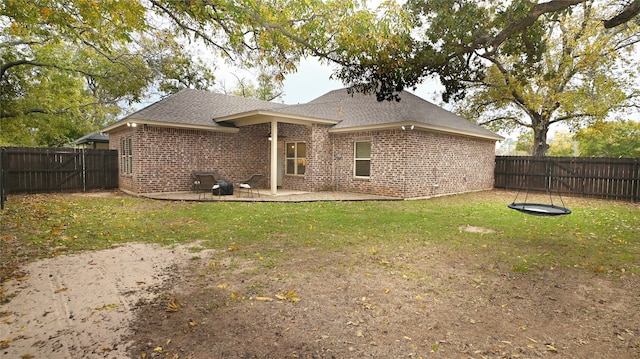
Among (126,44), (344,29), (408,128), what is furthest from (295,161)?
(344,29)

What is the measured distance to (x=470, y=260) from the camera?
16.9 feet

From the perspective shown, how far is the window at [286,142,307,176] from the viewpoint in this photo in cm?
1505

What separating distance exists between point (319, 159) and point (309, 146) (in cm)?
71

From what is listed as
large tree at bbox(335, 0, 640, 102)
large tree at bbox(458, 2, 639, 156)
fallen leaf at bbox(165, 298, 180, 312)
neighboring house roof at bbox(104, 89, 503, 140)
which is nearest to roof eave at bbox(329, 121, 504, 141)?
neighboring house roof at bbox(104, 89, 503, 140)

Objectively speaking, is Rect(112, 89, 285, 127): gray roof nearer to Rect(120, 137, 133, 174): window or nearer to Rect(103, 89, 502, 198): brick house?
Rect(103, 89, 502, 198): brick house

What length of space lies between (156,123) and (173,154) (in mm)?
1423

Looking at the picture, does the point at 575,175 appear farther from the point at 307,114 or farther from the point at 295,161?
the point at 295,161

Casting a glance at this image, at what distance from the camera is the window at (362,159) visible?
1379cm

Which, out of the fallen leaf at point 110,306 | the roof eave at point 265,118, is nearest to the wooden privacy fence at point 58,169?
the roof eave at point 265,118

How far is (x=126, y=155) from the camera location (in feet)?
46.6

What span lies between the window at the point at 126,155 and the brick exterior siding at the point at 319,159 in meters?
0.29

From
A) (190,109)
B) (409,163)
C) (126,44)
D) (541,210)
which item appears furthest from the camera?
(126,44)

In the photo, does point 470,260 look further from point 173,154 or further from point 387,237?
point 173,154

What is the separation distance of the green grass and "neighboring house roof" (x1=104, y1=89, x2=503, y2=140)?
3616 millimetres
